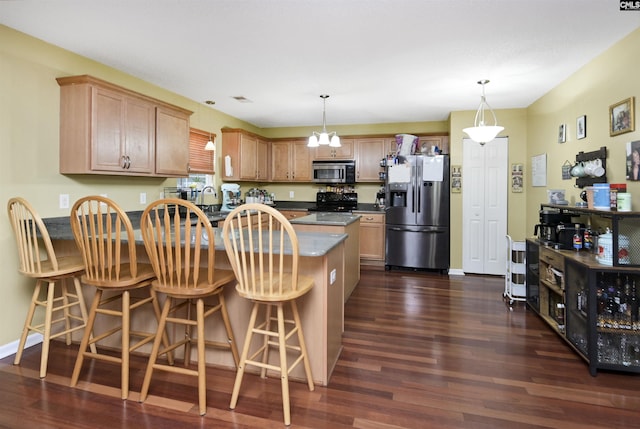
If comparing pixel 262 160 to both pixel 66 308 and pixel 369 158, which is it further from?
pixel 66 308

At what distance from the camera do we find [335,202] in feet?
20.1

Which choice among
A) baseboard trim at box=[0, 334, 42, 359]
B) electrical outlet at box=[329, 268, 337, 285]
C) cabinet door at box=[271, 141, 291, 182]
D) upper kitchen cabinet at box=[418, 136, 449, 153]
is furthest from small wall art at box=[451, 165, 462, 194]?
baseboard trim at box=[0, 334, 42, 359]

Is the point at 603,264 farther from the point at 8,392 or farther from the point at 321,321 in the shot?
the point at 8,392

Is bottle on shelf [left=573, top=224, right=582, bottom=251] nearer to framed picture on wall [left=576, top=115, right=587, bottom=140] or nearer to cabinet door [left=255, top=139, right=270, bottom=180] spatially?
framed picture on wall [left=576, top=115, right=587, bottom=140]

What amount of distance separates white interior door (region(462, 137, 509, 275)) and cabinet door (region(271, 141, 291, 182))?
2.95 meters

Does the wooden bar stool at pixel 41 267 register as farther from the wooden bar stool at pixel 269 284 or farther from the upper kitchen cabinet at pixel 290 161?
the upper kitchen cabinet at pixel 290 161

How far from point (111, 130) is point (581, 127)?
432 cm

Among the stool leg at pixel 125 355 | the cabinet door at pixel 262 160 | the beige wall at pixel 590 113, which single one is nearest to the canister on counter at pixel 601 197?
the beige wall at pixel 590 113

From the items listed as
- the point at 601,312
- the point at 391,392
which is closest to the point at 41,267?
the point at 391,392

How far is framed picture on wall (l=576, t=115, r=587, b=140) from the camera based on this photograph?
328 centimetres

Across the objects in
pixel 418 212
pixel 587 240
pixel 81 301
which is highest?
pixel 418 212

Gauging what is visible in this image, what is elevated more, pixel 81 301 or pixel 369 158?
pixel 369 158

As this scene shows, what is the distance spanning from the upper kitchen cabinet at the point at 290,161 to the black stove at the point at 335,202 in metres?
0.41

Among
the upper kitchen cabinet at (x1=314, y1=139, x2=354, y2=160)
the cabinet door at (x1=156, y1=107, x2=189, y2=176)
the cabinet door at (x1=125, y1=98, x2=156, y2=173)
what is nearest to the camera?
the cabinet door at (x1=125, y1=98, x2=156, y2=173)
